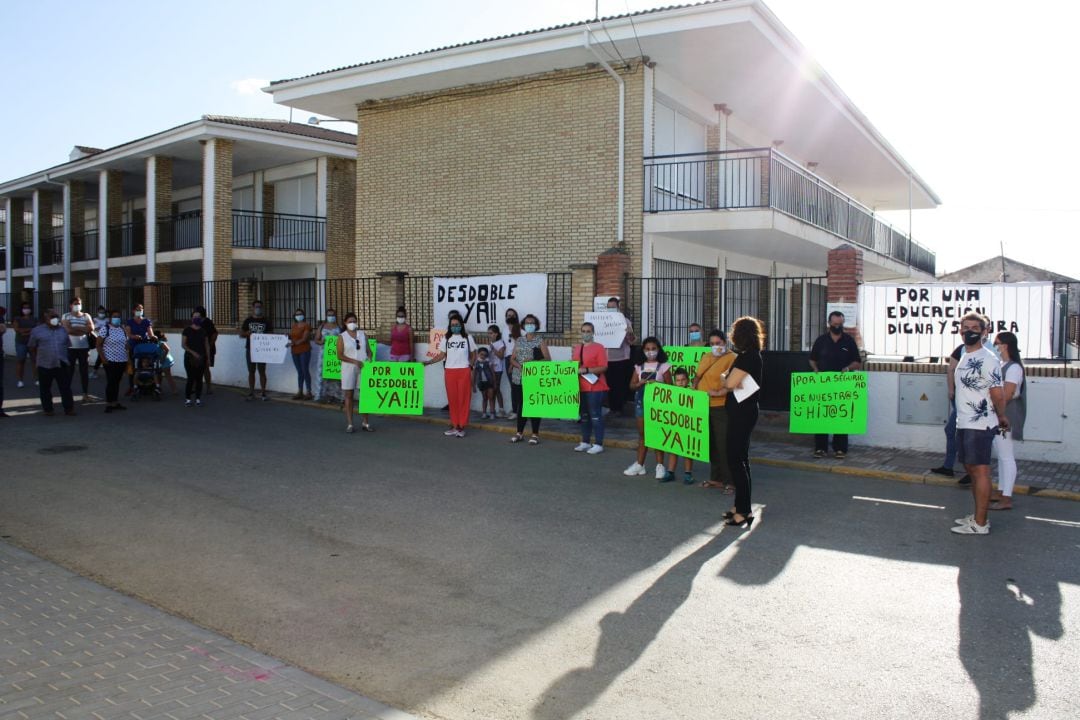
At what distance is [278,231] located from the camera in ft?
87.7

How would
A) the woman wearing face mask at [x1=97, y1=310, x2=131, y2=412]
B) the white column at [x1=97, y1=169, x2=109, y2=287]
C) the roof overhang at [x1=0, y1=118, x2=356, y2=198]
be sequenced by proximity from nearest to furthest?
the woman wearing face mask at [x1=97, y1=310, x2=131, y2=412] < the roof overhang at [x1=0, y1=118, x2=356, y2=198] < the white column at [x1=97, y1=169, x2=109, y2=287]

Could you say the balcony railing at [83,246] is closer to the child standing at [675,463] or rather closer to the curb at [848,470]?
the curb at [848,470]

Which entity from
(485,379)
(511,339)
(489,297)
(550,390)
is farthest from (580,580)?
(489,297)

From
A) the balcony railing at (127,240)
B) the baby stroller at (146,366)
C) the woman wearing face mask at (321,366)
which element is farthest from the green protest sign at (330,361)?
the balcony railing at (127,240)

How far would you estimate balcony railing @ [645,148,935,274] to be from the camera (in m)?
15.8

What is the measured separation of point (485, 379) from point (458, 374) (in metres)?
1.57

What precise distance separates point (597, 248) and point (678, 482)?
24.3 feet

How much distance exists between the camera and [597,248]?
16078 mm

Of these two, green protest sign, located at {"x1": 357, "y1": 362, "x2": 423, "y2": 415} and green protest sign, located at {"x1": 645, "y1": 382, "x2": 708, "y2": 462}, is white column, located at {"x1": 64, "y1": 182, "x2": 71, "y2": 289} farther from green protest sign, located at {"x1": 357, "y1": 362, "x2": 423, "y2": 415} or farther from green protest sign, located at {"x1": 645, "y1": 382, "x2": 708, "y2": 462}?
green protest sign, located at {"x1": 645, "y1": 382, "x2": 708, "y2": 462}

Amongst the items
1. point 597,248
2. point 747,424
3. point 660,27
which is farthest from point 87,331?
point 747,424

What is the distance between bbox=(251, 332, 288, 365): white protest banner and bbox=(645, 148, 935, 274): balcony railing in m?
7.59

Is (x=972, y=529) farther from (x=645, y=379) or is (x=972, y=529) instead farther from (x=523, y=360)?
(x=523, y=360)

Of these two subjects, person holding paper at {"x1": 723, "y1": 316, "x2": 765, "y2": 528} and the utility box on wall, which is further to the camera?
the utility box on wall

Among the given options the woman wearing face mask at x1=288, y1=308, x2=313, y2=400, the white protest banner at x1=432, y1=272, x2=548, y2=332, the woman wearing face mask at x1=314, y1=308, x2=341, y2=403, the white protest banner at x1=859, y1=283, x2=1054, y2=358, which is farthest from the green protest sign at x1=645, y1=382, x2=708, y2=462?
the woman wearing face mask at x1=288, y1=308, x2=313, y2=400
